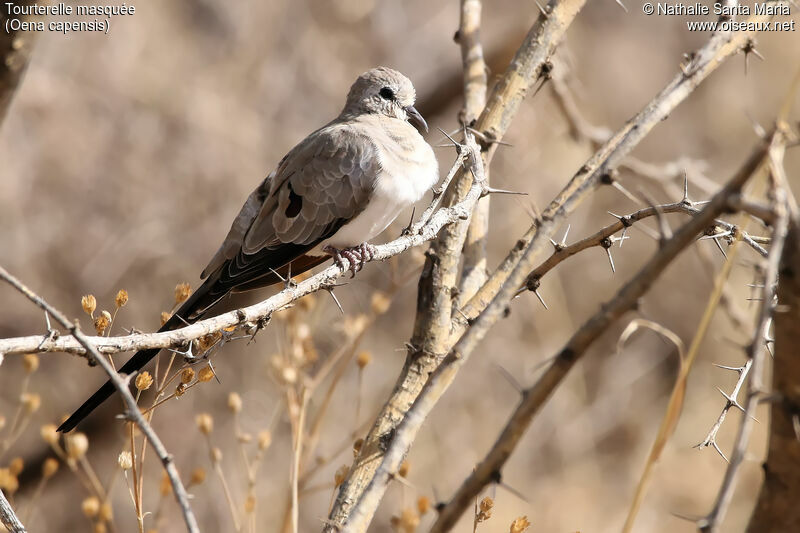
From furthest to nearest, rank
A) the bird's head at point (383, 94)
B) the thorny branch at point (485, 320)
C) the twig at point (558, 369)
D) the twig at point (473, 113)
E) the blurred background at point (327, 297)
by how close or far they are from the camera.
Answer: the blurred background at point (327, 297), the bird's head at point (383, 94), the twig at point (473, 113), the thorny branch at point (485, 320), the twig at point (558, 369)

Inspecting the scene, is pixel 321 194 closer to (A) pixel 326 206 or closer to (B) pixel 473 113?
(A) pixel 326 206

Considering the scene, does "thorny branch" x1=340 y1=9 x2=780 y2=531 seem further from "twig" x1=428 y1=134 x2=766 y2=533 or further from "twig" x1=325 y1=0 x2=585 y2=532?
"twig" x1=325 y1=0 x2=585 y2=532

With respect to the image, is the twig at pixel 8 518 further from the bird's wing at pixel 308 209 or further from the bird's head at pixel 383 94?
the bird's head at pixel 383 94

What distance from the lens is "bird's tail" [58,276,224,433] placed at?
238 centimetres

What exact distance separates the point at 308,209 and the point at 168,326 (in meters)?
0.80

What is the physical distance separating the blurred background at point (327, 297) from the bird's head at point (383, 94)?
5.59 ft

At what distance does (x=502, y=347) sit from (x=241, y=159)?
2.89m

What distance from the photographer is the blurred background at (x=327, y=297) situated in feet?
20.1

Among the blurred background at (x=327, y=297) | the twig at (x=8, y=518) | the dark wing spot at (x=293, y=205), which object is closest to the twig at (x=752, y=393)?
the twig at (x=8, y=518)

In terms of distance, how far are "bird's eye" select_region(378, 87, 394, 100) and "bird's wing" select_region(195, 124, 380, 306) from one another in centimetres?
46

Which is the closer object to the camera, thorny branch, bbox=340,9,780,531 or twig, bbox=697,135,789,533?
twig, bbox=697,135,789,533

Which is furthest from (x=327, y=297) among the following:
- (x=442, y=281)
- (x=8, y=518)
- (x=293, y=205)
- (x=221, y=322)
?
(x=8, y=518)

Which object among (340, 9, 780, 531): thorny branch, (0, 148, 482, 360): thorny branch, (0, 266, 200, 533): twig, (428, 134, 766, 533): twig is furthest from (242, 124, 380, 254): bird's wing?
(428, 134, 766, 533): twig

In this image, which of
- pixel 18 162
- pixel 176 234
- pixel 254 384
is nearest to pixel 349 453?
pixel 254 384
